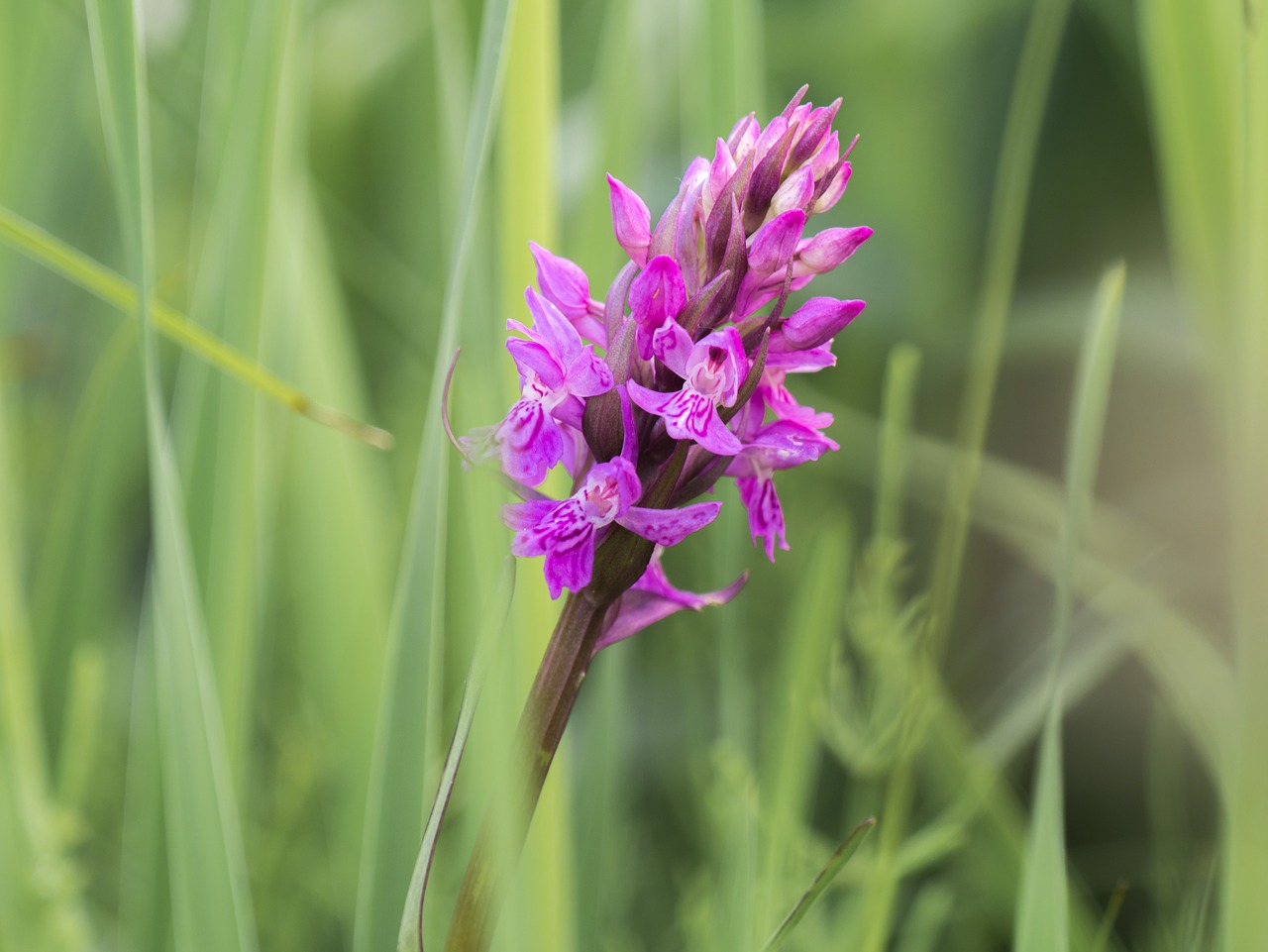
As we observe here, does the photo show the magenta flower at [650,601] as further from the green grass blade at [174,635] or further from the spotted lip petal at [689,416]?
the green grass blade at [174,635]

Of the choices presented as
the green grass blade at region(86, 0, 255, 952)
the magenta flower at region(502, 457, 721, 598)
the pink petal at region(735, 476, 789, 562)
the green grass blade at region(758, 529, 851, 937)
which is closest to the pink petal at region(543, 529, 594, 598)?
the magenta flower at region(502, 457, 721, 598)

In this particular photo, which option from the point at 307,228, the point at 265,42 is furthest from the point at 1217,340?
the point at 307,228

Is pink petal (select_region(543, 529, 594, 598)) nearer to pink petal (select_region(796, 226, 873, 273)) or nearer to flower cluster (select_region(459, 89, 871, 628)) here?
flower cluster (select_region(459, 89, 871, 628))

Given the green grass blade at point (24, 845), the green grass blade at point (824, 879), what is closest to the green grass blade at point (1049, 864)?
the green grass blade at point (824, 879)

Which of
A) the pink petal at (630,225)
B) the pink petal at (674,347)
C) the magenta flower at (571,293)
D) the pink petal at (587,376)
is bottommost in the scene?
the pink petal at (587,376)

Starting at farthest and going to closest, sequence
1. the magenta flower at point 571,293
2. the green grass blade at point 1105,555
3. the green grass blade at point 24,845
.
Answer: the green grass blade at point 1105,555
the green grass blade at point 24,845
the magenta flower at point 571,293

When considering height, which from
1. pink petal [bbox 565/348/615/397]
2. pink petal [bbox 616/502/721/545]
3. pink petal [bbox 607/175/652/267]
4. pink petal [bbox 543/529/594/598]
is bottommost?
pink petal [bbox 543/529/594/598]
